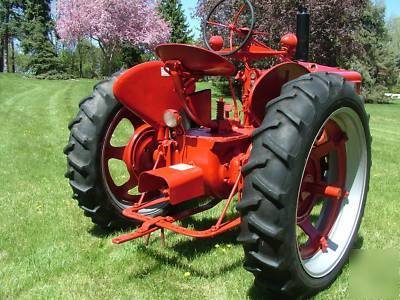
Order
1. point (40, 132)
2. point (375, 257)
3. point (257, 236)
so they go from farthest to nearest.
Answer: point (40, 132)
point (375, 257)
point (257, 236)

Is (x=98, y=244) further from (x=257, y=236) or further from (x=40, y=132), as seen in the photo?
(x=40, y=132)

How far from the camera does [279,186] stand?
255 cm

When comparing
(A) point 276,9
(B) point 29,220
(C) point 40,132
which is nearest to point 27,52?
(A) point 276,9

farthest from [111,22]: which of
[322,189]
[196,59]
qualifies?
[322,189]

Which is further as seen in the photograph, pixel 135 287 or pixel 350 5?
pixel 350 5

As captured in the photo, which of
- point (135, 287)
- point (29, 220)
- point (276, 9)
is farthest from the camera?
point (276, 9)

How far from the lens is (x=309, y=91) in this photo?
2752 mm

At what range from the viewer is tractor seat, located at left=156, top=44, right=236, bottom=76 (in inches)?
122

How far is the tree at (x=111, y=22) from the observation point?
35.4 m

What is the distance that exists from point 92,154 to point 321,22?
17.2 meters

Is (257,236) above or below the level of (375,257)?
above

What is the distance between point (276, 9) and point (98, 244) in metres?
16.3

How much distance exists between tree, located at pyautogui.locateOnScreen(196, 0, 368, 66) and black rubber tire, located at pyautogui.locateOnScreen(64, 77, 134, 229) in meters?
14.5

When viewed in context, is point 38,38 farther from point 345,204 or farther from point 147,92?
point 345,204
